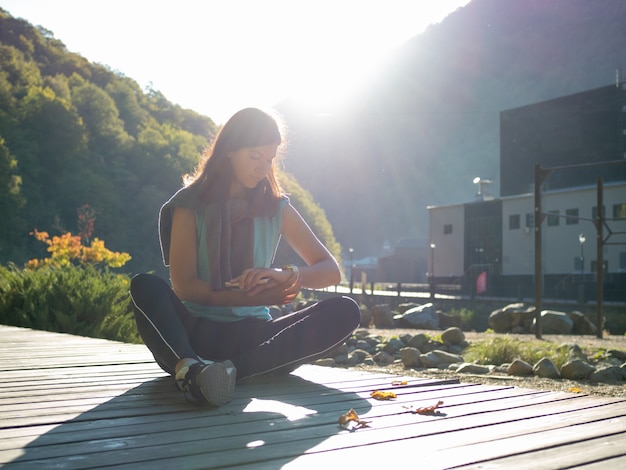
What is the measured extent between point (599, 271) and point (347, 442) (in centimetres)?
1156

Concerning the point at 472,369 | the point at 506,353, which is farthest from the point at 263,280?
the point at 506,353

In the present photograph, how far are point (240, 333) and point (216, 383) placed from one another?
0.67 metres

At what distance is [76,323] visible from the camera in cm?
736

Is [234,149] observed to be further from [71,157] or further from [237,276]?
[71,157]

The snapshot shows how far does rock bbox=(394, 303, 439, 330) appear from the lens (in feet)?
52.8

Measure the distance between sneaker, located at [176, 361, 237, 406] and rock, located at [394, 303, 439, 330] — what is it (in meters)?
13.8

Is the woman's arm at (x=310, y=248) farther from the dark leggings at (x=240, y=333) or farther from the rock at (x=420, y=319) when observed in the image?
the rock at (x=420, y=319)

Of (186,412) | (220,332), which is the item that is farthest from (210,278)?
(186,412)

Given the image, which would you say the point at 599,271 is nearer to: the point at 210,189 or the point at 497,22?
the point at 210,189

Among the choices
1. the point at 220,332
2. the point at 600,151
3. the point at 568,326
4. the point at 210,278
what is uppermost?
the point at 600,151

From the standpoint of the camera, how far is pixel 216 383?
2443 millimetres

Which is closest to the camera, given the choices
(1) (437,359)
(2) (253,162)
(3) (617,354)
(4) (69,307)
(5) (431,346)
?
(2) (253,162)

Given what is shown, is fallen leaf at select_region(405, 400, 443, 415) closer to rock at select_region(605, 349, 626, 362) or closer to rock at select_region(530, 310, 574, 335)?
rock at select_region(605, 349, 626, 362)

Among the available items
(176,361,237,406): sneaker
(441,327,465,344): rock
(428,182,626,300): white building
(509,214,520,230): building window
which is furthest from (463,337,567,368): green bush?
(509,214,520,230): building window
